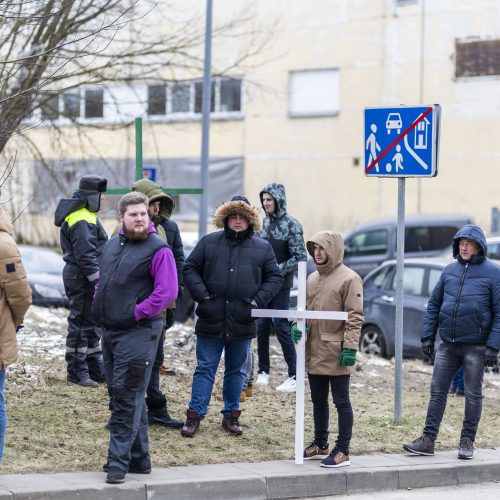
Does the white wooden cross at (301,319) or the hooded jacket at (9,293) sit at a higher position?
the hooded jacket at (9,293)

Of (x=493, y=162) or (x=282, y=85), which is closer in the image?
(x=493, y=162)

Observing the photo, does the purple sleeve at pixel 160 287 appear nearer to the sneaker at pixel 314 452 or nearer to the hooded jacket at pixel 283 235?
the sneaker at pixel 314 452

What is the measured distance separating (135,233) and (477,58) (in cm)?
2421

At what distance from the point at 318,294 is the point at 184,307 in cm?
1047

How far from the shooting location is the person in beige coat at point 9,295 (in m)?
7.29

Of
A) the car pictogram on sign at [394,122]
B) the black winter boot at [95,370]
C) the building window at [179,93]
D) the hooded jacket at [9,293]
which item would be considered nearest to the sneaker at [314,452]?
the black winter boot at [95,370]

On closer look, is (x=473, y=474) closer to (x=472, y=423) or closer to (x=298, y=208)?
(x=472, y=423)

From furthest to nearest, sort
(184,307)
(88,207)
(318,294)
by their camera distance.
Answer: (184,307) → (88,207) → (318,294)

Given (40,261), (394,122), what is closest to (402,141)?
(394,122)

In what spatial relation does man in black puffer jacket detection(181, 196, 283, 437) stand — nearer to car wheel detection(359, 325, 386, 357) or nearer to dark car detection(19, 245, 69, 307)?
car wheel detection(359, 325, 386, 357)

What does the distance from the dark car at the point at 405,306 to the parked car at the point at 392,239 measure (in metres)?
6.40

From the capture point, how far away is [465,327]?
940 cm

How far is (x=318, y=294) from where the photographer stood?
29.1 ft

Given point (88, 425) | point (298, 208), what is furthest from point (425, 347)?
point (298, 208)
